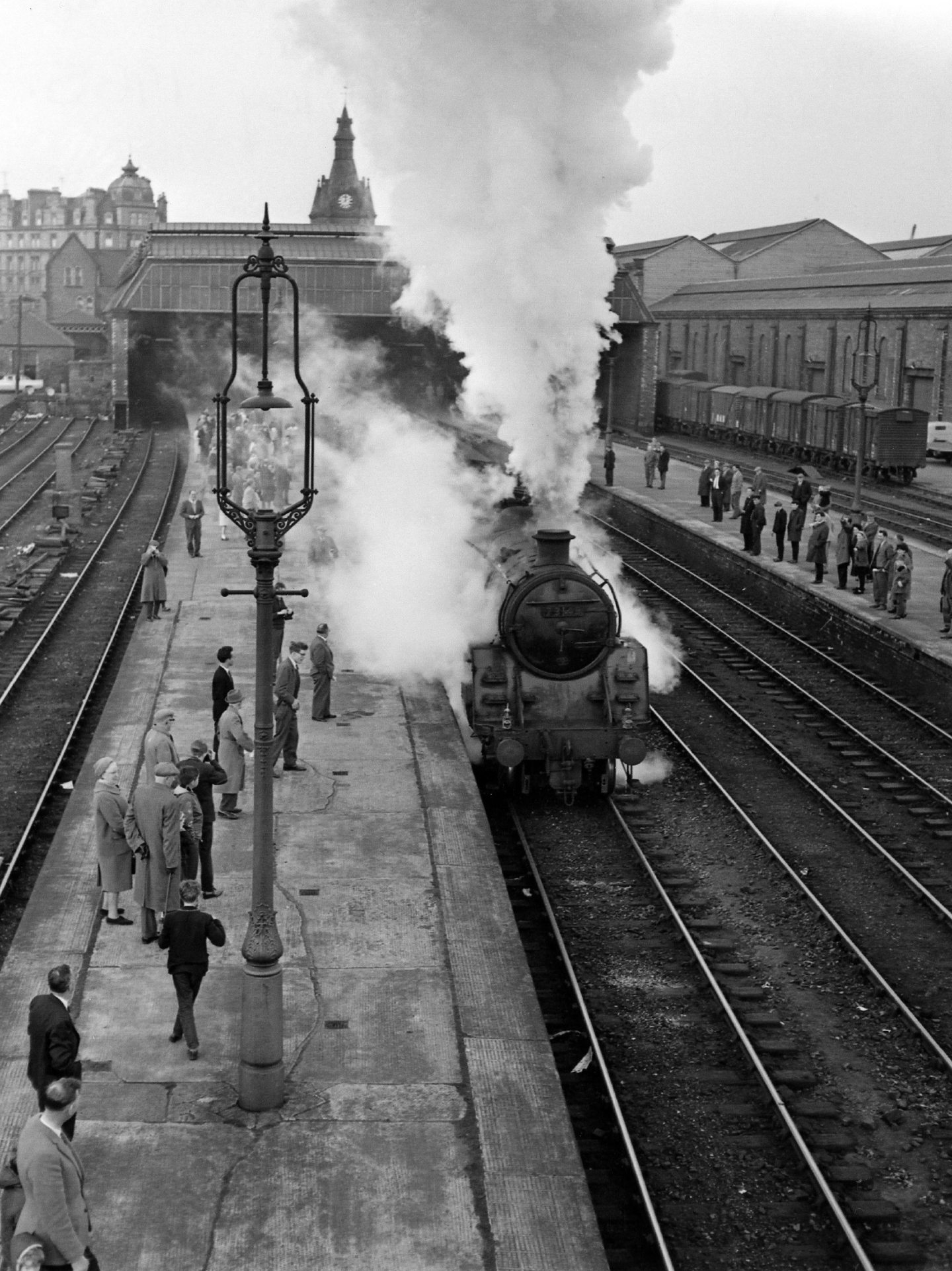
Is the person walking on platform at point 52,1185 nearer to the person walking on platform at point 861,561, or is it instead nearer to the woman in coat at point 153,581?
the woman in coat at point 153,581

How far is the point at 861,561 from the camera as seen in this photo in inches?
950

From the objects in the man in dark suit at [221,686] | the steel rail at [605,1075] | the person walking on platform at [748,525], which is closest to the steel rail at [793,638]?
the person walking on platform at [748,525]

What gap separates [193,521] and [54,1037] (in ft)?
64.9

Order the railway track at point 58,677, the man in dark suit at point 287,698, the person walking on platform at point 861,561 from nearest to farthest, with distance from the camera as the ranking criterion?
1. the railway track at point 58,677
2. the man in dark suit at point 287,698
3. the person walking on platform at point 861,561

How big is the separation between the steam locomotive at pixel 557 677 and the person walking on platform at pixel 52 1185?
7.86m

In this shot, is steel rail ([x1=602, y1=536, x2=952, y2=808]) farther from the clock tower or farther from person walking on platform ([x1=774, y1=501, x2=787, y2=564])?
the clock tower

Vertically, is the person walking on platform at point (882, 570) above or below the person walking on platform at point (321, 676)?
above

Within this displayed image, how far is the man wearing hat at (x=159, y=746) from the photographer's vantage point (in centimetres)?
1066

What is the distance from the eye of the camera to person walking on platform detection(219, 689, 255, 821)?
500 inches

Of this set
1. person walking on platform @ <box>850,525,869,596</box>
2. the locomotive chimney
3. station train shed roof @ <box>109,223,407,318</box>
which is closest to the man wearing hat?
the locomotive chimney

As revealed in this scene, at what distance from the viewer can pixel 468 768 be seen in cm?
1472

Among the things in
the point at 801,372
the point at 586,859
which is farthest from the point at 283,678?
the point at 801,372

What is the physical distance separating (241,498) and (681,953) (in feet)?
53.6

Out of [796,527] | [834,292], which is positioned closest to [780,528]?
[796,527]
